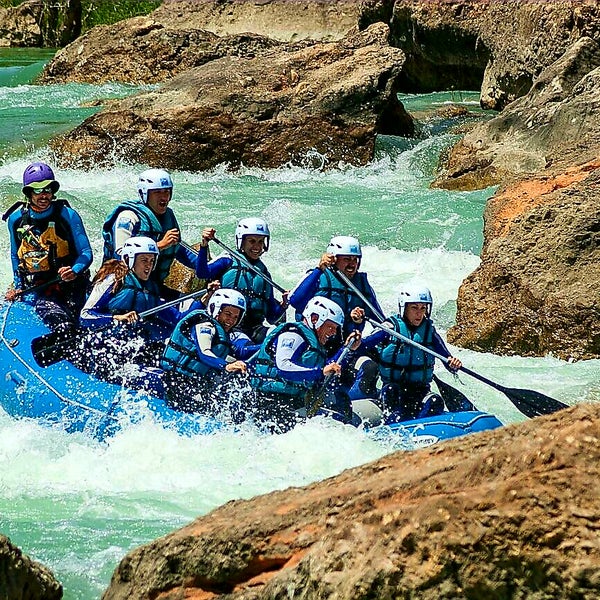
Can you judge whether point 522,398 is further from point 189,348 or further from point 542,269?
point 189,348

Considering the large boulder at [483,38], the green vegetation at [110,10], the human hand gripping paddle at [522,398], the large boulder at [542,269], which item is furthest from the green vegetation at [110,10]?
the human hand gripping paddle at [522,398]

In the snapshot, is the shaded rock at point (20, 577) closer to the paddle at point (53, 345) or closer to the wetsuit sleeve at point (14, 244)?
the paddle at point (53, 345)

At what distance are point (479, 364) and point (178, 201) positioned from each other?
5303 millimetres

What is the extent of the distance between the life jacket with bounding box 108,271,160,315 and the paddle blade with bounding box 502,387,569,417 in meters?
2.29

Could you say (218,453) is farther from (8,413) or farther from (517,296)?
(517,296)

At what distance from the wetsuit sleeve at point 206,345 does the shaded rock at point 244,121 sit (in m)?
7.20

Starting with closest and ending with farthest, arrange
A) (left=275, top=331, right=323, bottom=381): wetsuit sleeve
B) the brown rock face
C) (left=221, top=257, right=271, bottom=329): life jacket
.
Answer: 1. the brown rock face
2. (left=275, top=331, right=323, bottom=381): wetsuit sleeve
3. (left=221, top=257, right=271, bottom=329): life jacket

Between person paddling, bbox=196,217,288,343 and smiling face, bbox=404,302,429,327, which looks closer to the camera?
smiling face, bbox=404,302,429,327

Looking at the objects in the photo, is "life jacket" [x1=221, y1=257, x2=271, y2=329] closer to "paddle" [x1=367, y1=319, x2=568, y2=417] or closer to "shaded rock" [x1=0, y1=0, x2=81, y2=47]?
"paddle" [x1=367, y1=319, x2=568, y2=417]

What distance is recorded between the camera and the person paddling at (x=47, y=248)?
720 cm

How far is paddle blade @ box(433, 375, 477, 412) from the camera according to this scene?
674 centimetres

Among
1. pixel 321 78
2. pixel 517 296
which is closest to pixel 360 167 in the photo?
pixel 321 78

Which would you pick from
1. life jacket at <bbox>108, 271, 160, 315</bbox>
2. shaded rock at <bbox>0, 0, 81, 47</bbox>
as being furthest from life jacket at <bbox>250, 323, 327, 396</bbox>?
shaded rock at <bbox>0, 0, 81, 47</bbox>

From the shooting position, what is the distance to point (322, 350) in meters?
6.37
